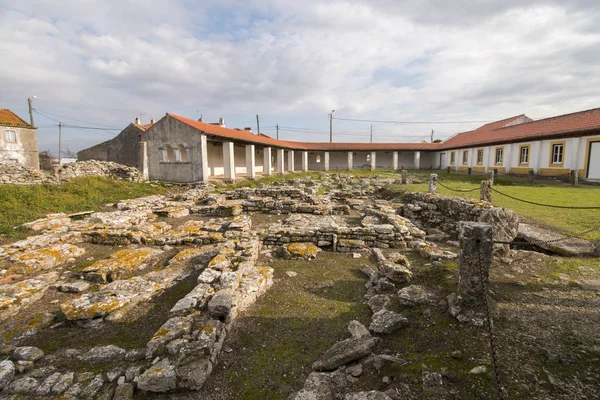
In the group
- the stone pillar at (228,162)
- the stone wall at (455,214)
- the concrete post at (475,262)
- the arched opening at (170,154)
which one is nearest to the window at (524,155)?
the stone wall at (455,214)

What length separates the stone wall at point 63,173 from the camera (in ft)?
46.1

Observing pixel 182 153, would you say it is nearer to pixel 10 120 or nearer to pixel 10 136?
pixel 10 136

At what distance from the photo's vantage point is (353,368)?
9.71 feet

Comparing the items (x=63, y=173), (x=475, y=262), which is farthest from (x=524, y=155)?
(x=63, y=173)

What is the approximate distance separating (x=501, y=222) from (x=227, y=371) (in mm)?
5898

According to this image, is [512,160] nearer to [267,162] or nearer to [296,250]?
[267,162]

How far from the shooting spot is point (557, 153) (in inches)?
764

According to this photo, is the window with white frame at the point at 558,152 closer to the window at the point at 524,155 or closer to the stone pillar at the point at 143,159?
the window at the point at 524,155

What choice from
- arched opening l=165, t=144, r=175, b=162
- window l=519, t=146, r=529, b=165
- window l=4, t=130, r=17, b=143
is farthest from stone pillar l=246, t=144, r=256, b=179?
window l=519, t=146, r=529, b=165

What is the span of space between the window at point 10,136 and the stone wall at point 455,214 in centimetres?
2944

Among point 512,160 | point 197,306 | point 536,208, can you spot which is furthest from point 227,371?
point 512,160

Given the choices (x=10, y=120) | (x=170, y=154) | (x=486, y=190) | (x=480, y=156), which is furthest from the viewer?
(x=480, y=156)

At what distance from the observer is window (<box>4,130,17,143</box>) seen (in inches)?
869

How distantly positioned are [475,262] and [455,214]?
19.6 ft
